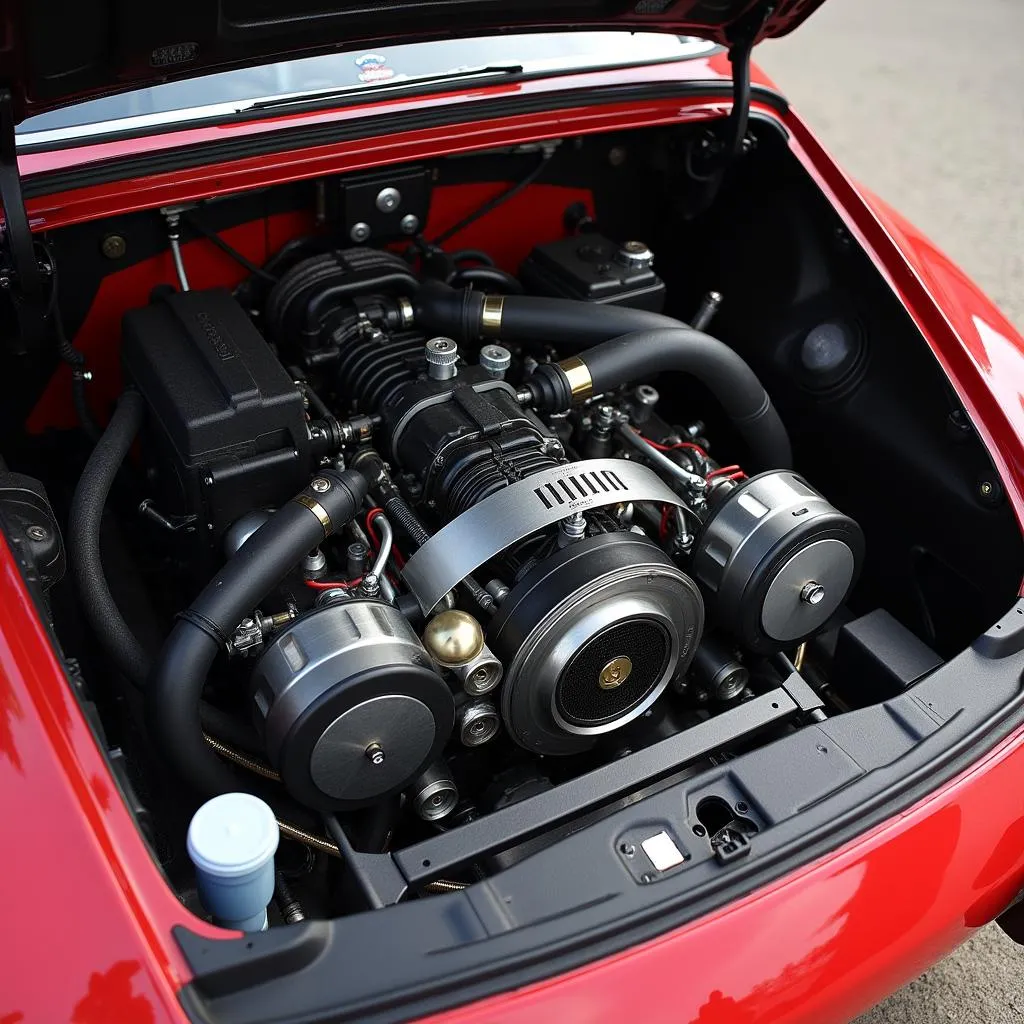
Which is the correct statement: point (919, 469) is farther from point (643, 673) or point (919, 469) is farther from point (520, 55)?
point (520, 55)

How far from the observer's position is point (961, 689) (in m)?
1.53

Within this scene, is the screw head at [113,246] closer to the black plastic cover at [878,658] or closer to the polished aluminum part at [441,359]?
the polished aluminum part at [441,359]

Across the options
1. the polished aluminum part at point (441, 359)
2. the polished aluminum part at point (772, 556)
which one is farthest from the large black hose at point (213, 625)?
the polished aluminum part at point (772, 556)

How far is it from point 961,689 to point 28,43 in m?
1.51

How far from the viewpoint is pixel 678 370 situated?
6.46 feet

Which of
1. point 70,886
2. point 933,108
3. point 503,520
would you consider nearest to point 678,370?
point 503,520

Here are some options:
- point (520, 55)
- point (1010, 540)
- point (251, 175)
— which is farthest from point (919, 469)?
point (251, 175)

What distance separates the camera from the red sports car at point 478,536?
3.93 ft

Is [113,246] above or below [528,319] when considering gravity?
above

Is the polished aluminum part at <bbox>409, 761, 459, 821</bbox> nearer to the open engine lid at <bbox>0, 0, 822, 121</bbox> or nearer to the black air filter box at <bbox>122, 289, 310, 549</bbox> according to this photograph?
the black air filter box at <bbox>122, 289, 310, 549</bbox>

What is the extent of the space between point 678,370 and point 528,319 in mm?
287

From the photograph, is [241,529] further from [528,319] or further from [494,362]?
[528,319]

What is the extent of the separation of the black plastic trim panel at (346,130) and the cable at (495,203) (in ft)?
0.64

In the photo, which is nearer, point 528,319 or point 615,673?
point 615,673
